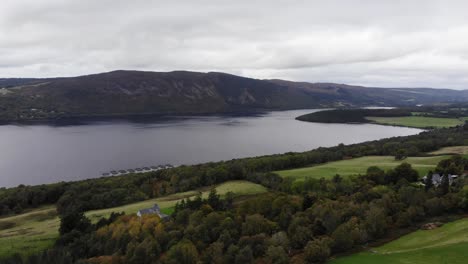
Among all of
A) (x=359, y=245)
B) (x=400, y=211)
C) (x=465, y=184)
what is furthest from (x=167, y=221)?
(x=465, y=184)

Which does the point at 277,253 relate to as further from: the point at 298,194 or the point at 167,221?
the point at 298,194

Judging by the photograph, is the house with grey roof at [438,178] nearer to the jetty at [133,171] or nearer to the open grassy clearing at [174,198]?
the open grassy clearing at [174,198]

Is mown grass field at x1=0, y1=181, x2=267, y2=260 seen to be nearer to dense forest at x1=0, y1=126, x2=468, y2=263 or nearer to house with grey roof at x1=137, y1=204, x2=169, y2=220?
house with grey roof at x1=137, y1=204, x2=169, y2=220

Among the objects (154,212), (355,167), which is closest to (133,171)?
(154,212)

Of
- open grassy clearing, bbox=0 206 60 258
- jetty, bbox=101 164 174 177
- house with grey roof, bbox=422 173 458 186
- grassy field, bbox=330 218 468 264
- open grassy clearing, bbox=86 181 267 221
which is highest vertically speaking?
house with grey roof, bbox=422 173 458 186

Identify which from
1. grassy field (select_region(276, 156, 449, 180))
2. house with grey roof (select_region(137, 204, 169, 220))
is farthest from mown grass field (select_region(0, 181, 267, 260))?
grassy field (select_region(276, 156, 449, 180))

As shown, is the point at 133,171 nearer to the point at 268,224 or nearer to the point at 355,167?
the point at 355,167

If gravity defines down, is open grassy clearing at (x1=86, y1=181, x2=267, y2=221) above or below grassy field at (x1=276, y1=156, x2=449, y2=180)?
below

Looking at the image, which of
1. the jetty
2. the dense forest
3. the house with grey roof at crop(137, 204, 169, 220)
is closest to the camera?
the dense forest
